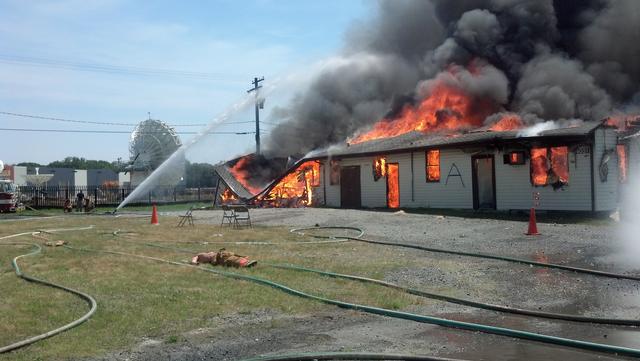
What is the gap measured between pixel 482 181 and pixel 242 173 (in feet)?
55.7

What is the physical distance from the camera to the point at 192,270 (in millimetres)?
10977

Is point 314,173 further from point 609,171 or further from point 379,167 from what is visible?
point 609,171

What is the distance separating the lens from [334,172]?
31469mm

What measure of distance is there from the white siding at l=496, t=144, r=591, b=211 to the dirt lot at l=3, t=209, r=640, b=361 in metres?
7.42

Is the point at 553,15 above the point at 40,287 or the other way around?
above

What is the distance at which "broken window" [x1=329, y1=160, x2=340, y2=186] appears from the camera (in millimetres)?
31188

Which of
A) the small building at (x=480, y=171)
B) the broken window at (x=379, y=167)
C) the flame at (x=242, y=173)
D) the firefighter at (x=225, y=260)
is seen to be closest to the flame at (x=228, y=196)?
the flame at (x=242, y=173)

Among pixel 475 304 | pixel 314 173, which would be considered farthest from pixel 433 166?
pixel 475 304

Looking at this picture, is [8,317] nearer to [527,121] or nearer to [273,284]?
[273,284]

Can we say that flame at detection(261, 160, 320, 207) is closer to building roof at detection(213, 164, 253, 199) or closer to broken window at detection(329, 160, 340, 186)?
broken window at detection(329, 160, 340, 186)

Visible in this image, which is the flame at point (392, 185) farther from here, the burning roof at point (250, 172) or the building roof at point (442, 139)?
the burning roof at point (250, 172)

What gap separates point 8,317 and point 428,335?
517cm

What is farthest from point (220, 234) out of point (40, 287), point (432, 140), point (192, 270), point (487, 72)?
point (487, 72)

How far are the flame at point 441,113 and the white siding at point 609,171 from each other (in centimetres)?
1008
